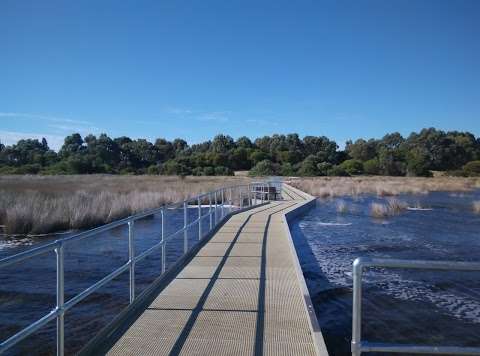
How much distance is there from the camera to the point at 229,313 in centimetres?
577

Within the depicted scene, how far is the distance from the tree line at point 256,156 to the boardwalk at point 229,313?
64.9 metres

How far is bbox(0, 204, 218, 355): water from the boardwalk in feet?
5.26

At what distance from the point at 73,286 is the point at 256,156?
86651mm

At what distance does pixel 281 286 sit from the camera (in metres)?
7.13

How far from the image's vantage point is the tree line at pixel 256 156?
78.6 metres

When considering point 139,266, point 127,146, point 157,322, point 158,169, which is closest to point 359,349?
point 157,322

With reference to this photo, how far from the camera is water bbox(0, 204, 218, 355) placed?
7.14 metres

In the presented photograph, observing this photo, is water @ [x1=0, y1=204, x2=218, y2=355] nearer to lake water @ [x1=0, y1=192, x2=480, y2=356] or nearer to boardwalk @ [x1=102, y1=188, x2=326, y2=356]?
lake water @ [x1=0, y1=192, x2=480, y2=356]

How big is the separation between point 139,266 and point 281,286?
5455 millimetres

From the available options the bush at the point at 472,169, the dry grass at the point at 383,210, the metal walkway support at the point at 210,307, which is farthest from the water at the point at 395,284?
the bush at the point at 472,169

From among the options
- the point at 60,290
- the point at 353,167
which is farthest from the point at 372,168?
the point at 60,290

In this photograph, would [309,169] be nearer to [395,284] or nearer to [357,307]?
[395,284]

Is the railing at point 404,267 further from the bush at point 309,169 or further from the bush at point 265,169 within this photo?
the bush at point 309,169

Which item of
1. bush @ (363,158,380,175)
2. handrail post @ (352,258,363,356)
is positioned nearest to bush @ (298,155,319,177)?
bush @ (363,158,380,175)
